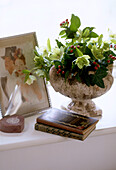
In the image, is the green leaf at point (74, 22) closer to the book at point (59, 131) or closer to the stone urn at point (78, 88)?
the stone urn at point (78, 88)

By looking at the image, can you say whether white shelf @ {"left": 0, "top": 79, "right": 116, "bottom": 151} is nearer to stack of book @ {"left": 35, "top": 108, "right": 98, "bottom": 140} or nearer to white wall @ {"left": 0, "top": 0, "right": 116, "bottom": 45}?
stack of book @ {"left": 35, "top": 108, "right": 98, "bottom": 140}

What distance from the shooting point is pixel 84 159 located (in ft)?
3.51

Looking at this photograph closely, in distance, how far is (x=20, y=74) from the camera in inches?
42.5

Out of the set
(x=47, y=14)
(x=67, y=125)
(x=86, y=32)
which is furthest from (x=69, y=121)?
(x=47, y=14)

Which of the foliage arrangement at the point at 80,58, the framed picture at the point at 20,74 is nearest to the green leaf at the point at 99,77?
the foliage arrangement at the point at 80,58

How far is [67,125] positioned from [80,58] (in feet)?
0.83

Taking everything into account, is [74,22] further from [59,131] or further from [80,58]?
[59,131]

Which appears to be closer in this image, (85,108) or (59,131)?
(59,131)

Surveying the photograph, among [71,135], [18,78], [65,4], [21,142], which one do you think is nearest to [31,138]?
[21,142]

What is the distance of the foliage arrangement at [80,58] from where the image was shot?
0.93 meters

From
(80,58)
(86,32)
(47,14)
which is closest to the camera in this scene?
(80,58)

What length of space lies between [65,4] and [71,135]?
2.56 feet

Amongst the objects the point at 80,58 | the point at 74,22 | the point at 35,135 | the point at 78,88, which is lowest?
the point at 35,135

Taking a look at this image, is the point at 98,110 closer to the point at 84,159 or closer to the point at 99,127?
the point at 99,127
